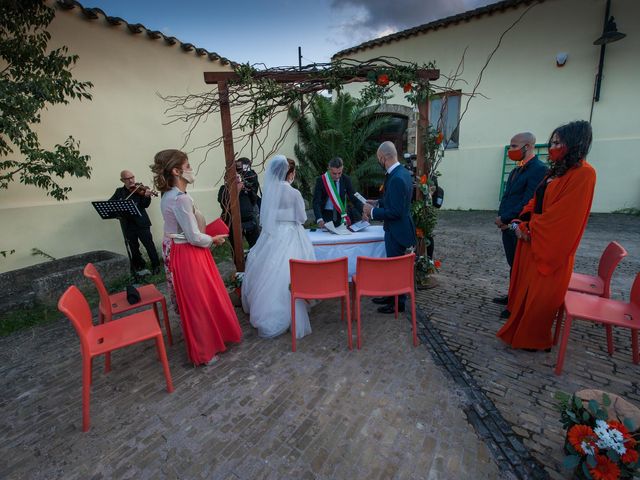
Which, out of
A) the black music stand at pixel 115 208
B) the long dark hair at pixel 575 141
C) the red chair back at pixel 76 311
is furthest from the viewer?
the black music stand at pixel 115 208

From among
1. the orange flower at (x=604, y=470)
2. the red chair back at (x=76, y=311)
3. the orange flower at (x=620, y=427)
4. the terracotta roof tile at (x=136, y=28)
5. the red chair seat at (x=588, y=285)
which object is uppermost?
the terracotta roof tile at (x=136, y=28)

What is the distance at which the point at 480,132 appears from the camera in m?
10.6

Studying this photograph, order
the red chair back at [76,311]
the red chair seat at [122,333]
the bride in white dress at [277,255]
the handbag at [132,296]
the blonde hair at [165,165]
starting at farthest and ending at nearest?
the bride in white dress at [277,255]
the handbag at [132,296]
the blonde hair at [165,165]
the red chair seat at [122,333]
the red chair back at [76,311]

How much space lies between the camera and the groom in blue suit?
12.1ft

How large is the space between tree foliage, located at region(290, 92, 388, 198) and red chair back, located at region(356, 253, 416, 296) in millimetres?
7257

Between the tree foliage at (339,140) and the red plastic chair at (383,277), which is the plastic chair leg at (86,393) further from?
the tree foliage at (339,140)

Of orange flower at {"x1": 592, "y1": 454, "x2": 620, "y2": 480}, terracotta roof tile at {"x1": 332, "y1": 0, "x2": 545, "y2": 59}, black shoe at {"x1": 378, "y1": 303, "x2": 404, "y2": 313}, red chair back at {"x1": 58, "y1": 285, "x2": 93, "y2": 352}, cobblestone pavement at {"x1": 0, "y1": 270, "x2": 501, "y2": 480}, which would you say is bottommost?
cobblestone pavement at {"x1": 0, "y1": 270, "x2": 501, "y2": 480}

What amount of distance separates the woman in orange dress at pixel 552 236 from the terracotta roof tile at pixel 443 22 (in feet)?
26.7

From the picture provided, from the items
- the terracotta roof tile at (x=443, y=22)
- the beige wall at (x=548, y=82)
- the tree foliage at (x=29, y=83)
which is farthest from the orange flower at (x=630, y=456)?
the beige wall at (x=548, y=82)

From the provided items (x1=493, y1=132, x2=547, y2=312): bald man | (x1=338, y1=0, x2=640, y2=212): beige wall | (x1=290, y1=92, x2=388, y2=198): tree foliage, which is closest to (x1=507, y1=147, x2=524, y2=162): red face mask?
(x1=493, y1=132, x2=547, y2=312): bald man

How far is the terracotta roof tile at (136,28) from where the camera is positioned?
206 inches

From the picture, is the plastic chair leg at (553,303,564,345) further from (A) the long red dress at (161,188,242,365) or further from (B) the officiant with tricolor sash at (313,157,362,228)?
(A) the long red dress at (161,188,242,365)

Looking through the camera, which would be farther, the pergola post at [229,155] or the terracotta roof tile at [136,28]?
the terracotta roof tile at [136,28]

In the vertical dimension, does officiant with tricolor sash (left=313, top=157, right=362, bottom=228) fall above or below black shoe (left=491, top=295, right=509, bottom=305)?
above
